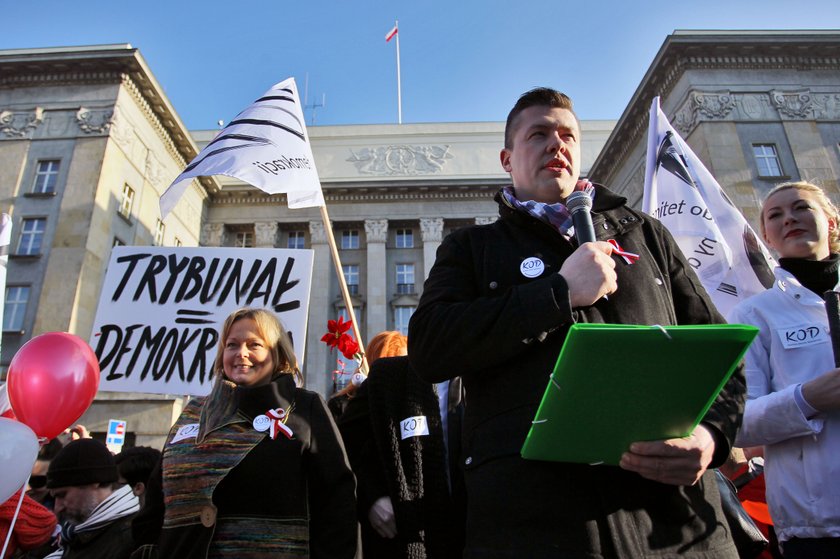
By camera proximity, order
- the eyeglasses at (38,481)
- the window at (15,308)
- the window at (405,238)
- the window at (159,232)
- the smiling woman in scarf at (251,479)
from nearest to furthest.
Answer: the smiling woman in scarf at (251,479) < the eyeglasses at (38,481) < the window at (15,308) < the window at (159,232) < the window at (405,238)

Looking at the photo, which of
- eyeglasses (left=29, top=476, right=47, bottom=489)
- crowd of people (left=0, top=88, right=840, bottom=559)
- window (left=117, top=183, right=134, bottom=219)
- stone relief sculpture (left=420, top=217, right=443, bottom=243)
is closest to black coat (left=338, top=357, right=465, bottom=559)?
crowd of people (left=0, top=88, right=840, bottom=559)

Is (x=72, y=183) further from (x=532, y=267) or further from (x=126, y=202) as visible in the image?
(x=532, y=267)

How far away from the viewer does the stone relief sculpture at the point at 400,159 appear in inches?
1233

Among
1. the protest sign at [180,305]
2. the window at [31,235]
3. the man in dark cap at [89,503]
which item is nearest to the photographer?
the man in dark cap at [89,503]

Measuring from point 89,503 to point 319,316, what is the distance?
78.1 feet

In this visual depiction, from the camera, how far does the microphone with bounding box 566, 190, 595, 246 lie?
1506 mm

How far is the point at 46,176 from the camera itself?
66.4 feet

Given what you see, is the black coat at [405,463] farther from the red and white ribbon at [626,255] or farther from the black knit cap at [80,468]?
the red and white ribbon at [626,255]

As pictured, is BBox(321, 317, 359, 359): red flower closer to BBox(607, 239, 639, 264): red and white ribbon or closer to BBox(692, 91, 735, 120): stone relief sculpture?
BBox(607, 239, 639, 264): red and white ribbon

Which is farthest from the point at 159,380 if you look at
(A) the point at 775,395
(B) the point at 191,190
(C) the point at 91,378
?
(B) the point at 191,190

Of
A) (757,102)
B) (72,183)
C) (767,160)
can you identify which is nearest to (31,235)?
(72,183)

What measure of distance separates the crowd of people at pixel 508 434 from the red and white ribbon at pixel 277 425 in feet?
0.07

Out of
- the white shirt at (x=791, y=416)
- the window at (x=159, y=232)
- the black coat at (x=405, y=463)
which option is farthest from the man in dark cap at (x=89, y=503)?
the window at (x=159, y=232)

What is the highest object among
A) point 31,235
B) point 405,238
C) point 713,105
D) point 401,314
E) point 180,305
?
point 405,238
